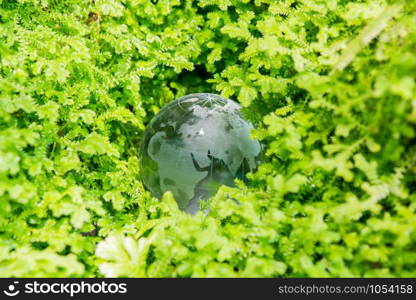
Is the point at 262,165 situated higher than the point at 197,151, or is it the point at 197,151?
the point at 197,151

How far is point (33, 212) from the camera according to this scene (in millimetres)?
2670

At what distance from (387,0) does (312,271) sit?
1.96m

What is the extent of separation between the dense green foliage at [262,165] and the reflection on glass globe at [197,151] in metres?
0.21

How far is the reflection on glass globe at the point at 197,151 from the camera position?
3234 mm

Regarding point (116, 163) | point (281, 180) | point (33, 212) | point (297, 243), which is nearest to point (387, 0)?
point (281, 180)

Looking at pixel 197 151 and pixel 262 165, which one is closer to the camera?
pixel 262 165

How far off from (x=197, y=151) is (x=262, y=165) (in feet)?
2.05

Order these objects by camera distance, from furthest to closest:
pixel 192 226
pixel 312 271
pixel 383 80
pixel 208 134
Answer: pixel 208 134
pixel 192 226
pixel 312 271
pixel 383 80

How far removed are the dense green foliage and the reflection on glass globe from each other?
0.21 metres

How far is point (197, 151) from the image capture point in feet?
10.5

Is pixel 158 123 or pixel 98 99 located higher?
pixel 98 99

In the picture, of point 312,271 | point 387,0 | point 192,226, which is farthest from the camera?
point 387,0

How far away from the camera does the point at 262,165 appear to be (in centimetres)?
289

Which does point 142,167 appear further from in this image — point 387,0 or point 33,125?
point 387,0
